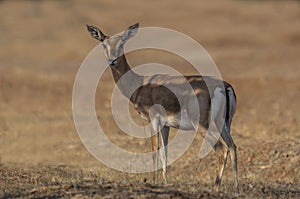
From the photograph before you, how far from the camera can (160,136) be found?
10766 mm

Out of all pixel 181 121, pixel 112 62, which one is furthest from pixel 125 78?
pixel 181 121

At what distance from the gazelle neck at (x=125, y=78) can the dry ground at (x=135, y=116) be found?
1253 mm

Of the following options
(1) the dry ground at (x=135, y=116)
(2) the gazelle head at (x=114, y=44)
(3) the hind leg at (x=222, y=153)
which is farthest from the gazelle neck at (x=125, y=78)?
(3) the hind leg at (x=222, y=153)

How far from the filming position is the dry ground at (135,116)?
9.27 metres

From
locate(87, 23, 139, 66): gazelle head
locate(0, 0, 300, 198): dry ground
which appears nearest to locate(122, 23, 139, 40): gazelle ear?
locate(87, 23, 139, 66): gazelle head

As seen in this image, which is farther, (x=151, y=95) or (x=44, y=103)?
(x=44, y=103)

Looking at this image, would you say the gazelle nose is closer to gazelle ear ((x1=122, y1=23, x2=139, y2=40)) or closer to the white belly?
gazelle ear ((x1=122, y1=23, x2=139, y2=40))

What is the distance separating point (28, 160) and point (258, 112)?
6.69 metres

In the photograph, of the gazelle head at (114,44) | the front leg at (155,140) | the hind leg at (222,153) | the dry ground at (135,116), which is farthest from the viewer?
the gazelle head at (114,44)

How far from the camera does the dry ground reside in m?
9.27

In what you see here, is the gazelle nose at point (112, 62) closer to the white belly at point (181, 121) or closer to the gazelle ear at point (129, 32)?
the gazelle ear at point (129, 32)

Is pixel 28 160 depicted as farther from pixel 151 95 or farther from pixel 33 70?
pixel 33 70

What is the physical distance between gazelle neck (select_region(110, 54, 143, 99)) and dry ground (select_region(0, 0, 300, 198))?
125 centimetres

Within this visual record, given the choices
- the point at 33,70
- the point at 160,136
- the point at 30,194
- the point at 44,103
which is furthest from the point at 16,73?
the point at 30,194
